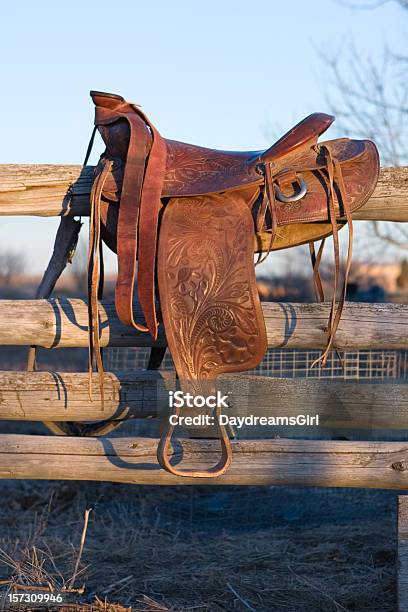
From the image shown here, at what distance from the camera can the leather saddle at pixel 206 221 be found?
8.33ft

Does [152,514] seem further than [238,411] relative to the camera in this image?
Yes

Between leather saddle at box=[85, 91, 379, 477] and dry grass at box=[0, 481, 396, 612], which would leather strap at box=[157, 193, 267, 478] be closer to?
leather saddle at box=[85, 91, 379, 477]

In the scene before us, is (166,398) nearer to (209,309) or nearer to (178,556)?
(209,309)

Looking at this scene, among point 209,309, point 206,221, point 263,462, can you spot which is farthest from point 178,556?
point 206,221

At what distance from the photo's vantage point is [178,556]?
3.67 meters

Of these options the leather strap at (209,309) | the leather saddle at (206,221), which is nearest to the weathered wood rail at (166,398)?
the leather saddle at (206,221)

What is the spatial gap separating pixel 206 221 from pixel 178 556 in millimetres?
1785

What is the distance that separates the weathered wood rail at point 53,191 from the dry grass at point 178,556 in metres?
1.27

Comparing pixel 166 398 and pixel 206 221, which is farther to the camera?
pixel 166 398

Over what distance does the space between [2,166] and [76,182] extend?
0.95ft

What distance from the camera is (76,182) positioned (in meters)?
2.91

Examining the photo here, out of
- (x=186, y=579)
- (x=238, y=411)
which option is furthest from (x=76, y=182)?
(x=186, y=579)

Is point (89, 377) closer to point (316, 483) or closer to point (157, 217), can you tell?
point (157, 217)

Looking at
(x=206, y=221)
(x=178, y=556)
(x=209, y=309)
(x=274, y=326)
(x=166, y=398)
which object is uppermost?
(x=206, y=221)
